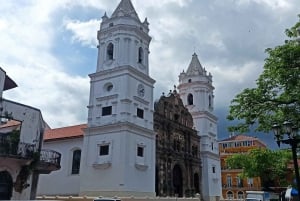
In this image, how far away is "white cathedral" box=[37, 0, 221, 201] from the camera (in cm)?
3011

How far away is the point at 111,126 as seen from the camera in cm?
3131

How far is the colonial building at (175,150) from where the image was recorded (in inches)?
1458

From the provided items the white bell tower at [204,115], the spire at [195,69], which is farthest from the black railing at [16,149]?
the spire at [195,69]

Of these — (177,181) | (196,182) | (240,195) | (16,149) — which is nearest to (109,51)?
(177,181)

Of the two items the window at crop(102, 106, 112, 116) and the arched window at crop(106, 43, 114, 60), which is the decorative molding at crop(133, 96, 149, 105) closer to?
the window at crop(102, 106, 112, 116)

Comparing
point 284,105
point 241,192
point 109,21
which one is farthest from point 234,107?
point 241,192

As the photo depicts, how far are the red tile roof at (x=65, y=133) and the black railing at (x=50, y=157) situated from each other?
1286 cm

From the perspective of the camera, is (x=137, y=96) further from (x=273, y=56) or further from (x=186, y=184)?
(x=273, y=56)

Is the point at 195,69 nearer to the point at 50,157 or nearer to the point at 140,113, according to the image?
the point at 140,113

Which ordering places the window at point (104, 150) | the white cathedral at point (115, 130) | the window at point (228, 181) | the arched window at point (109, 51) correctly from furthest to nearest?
the window at point (228, 181) < the arched window at point (109, 51) < the window at point (104, 150) < the white cathedral at point (115, 130)

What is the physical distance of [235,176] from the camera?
58.6m

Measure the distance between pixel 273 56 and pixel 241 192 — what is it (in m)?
49.2

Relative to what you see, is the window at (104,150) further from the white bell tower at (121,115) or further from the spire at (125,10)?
the spire at (125,10)

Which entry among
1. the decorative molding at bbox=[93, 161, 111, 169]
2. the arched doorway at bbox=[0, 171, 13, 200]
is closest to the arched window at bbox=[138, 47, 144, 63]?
the decorative molding at bbox=[93, 161, 111, 169]
